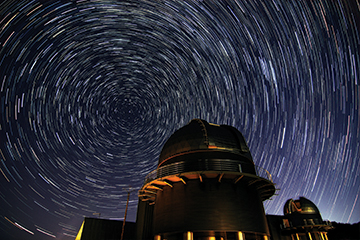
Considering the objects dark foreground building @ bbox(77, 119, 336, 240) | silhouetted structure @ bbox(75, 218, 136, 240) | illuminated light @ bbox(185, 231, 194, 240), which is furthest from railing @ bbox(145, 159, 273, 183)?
silhouetted structure @ bbox(75, 218, 136, 240)

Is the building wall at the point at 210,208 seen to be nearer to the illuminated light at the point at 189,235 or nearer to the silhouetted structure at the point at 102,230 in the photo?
the illuminated light at the point at 189,235

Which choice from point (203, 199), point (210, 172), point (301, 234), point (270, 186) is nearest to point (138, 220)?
point (203, 199)

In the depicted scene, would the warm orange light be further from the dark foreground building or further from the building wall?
the building wall

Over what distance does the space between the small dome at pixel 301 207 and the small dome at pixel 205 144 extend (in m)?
15.5

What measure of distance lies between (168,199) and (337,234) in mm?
48613

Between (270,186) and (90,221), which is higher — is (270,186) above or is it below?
above

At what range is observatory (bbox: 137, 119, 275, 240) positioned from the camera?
43.9ft

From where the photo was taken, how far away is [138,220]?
73.1ft

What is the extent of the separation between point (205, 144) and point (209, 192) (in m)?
4.26

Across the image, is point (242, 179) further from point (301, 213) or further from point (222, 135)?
point (301, 213)

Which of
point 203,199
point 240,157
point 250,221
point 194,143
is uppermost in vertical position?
point 194,143

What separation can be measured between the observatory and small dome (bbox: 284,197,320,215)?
502 inches

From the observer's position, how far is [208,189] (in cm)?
1438

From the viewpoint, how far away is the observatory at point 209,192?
13.4 meters
